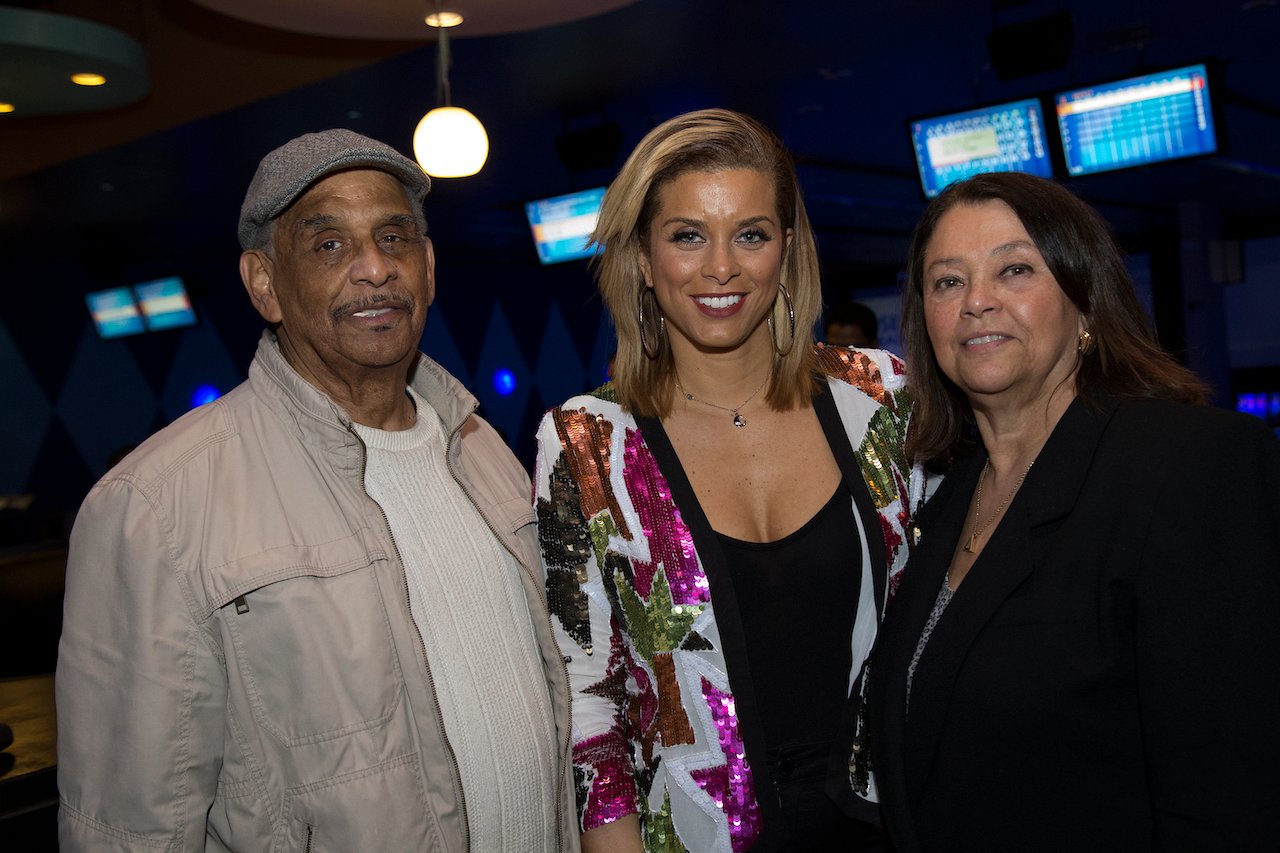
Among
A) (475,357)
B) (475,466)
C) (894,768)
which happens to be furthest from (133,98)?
(475,357)

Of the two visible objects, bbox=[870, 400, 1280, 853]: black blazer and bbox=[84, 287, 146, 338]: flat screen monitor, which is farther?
bbox=[84, 287, 146, 338]: flat screen monitor

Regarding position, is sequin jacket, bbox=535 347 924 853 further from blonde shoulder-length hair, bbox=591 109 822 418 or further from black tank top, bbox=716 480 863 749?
blonde shoulder-length hair, bbox=591 109 822 418

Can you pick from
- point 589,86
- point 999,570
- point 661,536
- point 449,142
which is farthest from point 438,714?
point 589,86

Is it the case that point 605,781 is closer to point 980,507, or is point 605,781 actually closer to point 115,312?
point 980,507

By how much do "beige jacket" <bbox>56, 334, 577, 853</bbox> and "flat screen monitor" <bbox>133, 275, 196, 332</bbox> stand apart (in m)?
10.3

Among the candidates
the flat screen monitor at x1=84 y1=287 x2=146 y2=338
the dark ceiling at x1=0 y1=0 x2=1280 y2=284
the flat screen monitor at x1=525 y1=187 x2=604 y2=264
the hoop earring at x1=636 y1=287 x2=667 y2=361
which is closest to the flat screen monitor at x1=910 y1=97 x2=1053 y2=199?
the dark ceiling at x1=0 y1=0 x2=1280 y2=284

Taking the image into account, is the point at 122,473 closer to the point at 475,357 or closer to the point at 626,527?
the point at 626,527

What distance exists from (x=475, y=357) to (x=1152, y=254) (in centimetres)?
969

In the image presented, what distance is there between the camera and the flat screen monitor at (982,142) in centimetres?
652

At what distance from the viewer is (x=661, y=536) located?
1945 mm

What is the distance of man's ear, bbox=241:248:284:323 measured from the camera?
1937 mm

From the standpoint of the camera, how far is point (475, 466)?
2.12m

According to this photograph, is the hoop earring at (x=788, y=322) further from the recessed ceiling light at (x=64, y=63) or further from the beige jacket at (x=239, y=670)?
the recessed ceiling light at (x=64, y=63)

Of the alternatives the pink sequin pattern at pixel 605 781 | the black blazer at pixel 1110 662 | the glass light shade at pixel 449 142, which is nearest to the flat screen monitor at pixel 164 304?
the glass light shade at pixel 449 142
